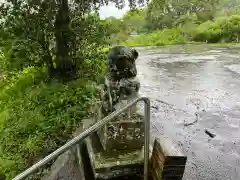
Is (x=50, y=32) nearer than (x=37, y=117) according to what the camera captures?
No

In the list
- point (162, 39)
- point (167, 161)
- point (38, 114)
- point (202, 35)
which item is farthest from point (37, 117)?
point (202, 35)

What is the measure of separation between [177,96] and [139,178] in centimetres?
475

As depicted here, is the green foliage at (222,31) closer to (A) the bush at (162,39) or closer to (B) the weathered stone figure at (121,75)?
(A) the bush at (162,39)

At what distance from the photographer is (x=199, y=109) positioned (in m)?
6.68

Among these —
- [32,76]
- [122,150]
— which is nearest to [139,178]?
[122,150]

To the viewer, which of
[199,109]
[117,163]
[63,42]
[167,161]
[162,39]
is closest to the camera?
[167,161]

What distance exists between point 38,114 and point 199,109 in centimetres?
369

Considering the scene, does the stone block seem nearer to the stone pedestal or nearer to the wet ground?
the stone pedestal

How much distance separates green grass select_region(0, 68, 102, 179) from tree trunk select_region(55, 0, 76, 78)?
554 millimetres

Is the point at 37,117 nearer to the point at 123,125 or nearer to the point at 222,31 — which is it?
the point at 123,125

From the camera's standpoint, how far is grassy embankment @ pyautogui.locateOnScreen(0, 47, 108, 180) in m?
4.95

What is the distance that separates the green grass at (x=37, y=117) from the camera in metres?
4.94

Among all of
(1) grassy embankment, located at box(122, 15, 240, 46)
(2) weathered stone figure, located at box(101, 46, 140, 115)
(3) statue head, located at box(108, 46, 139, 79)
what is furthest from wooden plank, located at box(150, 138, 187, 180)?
(1) grassy embankment, located at box(122, 15, 240, 46)

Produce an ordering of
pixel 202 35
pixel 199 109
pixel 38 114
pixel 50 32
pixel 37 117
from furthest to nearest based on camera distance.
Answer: pixel 202 35, pixel 50 32, pixel 199 109, pixel 38 114, pixel 37 117
